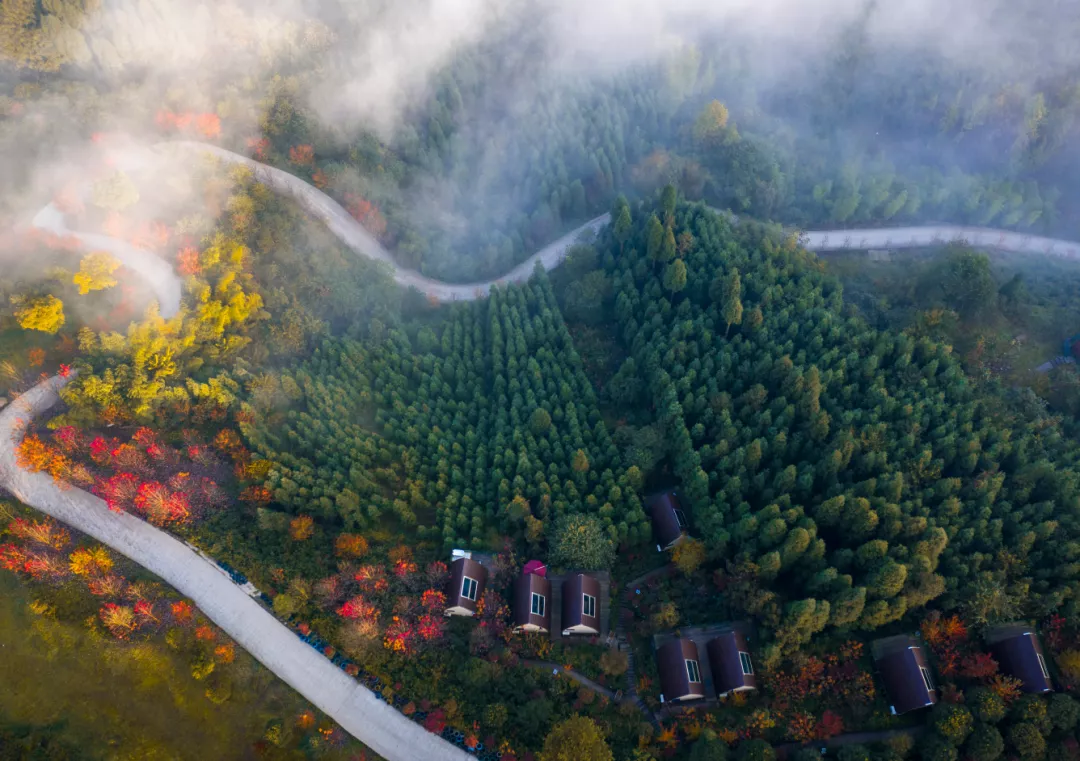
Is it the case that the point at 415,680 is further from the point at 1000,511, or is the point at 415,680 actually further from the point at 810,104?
the point at 810,104

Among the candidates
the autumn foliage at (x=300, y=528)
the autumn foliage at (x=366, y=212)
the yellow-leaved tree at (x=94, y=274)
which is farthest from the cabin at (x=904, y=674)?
the yellow-leaved tree at (x=94, y=274)

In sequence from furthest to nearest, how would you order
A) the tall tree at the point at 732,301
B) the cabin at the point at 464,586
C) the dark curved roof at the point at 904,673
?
the tall tree at the point at 732,301, the cabin at the point at 464,586, the dark curved roof at the point at 904,673

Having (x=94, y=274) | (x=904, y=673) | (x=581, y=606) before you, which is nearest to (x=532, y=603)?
(x=581, y=606)

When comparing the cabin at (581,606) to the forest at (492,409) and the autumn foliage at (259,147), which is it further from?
the autumn foliage at (259,147)

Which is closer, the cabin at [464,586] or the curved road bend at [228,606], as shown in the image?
the curved road bend at [228,606]

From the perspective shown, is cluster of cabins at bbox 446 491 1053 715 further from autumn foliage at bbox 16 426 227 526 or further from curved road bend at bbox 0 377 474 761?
autumn foliage at bbox 16 426 227 526

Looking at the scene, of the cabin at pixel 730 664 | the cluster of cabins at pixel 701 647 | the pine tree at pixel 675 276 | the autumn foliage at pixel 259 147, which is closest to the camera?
the cluster of cabins at pixel 701 647

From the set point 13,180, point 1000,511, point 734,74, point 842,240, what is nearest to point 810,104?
point 734,74

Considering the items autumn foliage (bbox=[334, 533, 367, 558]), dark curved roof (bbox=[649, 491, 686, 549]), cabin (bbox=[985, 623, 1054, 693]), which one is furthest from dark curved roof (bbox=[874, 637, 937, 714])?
autumn foliage (bbox=[334, 533, 367, 558])
